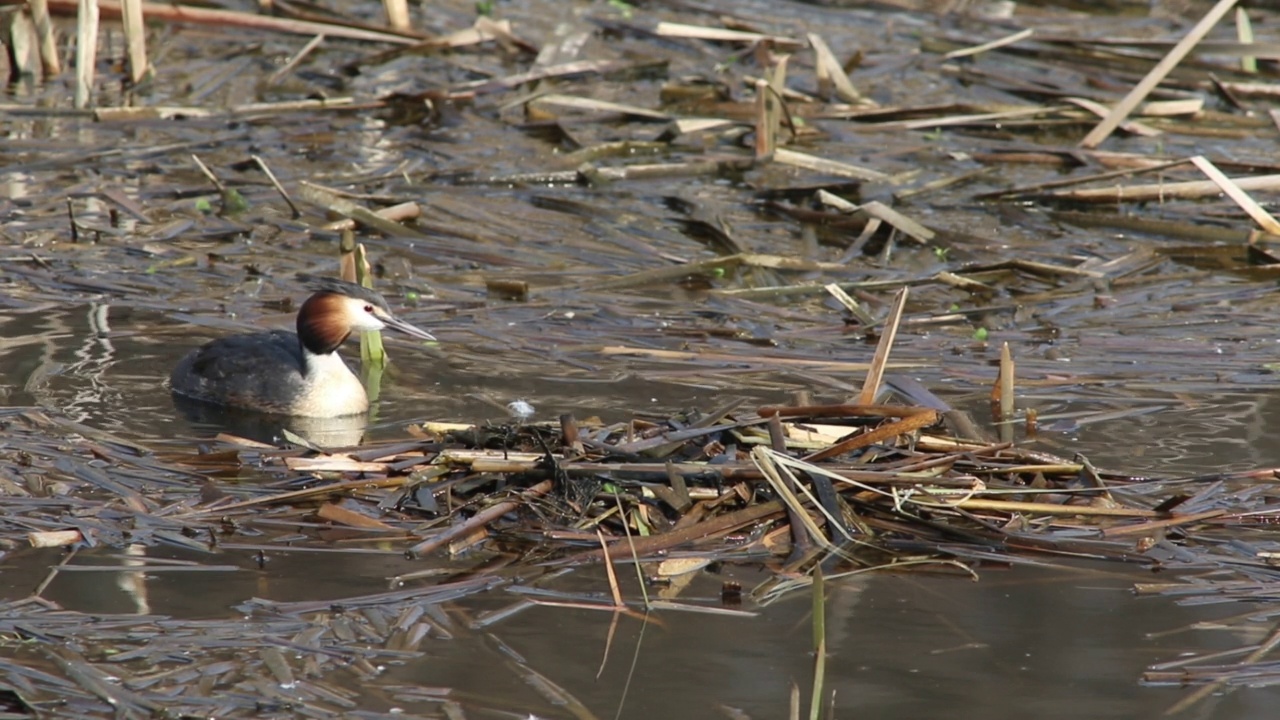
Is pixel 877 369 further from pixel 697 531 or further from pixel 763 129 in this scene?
pixel 763 129

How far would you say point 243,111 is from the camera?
10750 mm

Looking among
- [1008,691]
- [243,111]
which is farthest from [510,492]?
[243,111]

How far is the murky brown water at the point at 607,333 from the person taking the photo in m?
4.50

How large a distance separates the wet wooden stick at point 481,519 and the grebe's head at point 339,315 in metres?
2.09

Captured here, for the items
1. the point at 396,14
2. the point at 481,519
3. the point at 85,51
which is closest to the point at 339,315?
the point at 481,519

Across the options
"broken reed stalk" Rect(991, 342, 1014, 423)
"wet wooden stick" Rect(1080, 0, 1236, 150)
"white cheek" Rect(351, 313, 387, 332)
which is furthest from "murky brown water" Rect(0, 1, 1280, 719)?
"wet wooden stick" Rect(1080, 0, 1236, 150)

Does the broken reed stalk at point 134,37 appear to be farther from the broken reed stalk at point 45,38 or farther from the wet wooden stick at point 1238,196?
the wet wooden stick at point 1238,196

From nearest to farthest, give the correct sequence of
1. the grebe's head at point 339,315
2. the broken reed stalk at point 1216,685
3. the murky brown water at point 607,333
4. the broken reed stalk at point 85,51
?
the broken reed stalk at point 1216,685 → the murky brown water at point 607,333 → the grebe's head at point 339,315 → the broken reed stalk at point 85,51

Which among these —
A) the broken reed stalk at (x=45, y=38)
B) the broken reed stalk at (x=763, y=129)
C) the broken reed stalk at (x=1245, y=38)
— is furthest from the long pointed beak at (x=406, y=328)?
the broken reed stalk at (x=1245, y=38)

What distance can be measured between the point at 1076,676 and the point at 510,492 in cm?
183

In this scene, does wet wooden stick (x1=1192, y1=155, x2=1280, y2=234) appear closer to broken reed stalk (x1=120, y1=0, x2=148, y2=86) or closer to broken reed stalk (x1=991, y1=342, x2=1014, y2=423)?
broken reed stalk (x1=991, y1=342, x2=1014, y2=423)

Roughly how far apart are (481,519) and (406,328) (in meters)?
2.27

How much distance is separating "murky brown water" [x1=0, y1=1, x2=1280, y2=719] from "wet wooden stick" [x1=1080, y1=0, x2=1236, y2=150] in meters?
0.51

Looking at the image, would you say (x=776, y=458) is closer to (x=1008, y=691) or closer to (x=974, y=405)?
(x=1008, y=691)
